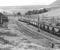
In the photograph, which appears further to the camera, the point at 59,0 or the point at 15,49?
the point at 59,0

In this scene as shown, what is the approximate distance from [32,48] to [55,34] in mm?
9597

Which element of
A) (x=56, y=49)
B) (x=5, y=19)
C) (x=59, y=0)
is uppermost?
(x=59, y=0)

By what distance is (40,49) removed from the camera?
14.3m

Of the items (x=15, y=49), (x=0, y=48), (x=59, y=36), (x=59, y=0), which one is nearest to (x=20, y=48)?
(x=15, y=49)

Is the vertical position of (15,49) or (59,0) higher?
(59,0)

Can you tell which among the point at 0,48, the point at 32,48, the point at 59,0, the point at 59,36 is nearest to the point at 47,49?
the point at 32,48

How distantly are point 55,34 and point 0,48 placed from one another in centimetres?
1224

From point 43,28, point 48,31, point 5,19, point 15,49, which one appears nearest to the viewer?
point 15,49

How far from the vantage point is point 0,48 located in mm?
14242

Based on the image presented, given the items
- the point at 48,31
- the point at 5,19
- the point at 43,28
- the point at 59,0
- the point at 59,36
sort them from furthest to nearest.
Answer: the point at 59,0 → the point at 5,19 → the point at 43,28 → the point at 48,31 → the point at 59,36

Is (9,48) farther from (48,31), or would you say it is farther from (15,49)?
(48,31)

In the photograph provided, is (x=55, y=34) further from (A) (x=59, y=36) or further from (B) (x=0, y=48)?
(B) (x=0, y=48)

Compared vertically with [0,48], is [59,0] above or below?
above

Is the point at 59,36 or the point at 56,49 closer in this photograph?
the point at 56,49
